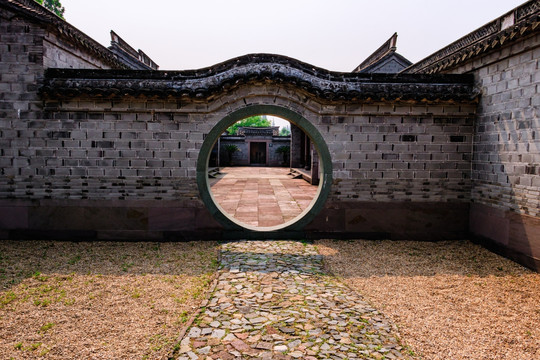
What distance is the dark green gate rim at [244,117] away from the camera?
7938 millimetres

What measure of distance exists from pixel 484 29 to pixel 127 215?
9825mm

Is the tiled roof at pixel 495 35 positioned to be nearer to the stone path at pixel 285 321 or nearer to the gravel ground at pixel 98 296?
the stone path at pixel 285 321

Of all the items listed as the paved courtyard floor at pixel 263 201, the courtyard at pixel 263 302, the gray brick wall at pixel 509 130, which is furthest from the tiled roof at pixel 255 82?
the paved courtyard floor at pixel 263 201

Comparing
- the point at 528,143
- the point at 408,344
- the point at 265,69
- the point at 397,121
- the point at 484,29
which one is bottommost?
the point at 408,344

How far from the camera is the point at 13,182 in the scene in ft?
25.7

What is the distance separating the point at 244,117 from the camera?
7984 millimetres

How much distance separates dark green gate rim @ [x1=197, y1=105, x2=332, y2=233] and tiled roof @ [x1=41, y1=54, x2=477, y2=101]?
1.99 ft

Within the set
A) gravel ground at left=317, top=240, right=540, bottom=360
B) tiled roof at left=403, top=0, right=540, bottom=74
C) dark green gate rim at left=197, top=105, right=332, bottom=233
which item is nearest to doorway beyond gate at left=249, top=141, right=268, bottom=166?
tiled roof at left=403, top=0, right=540, bottom=74

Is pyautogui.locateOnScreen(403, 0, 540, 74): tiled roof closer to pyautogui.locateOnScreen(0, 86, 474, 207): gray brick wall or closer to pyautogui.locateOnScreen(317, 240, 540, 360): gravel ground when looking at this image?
pyautogui.locateOnScreen(0, 86, 474, 207): gray brick wall

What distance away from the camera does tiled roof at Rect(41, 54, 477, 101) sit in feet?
25.1

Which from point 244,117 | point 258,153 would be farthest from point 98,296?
point 258,153

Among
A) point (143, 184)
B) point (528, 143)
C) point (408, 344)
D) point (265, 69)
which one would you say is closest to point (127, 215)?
point (143, 184)

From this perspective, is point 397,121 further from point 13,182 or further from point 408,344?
point 13,182

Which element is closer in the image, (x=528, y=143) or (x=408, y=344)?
(x=408, y=344)
